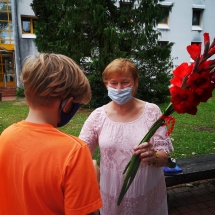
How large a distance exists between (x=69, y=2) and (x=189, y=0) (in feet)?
43.2

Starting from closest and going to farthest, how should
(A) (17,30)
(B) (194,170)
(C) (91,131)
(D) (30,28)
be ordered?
(C) (91,131)
(B) (194,170)
(A) (17,30)
(D) (30,28)

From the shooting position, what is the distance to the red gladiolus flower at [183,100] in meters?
1.04

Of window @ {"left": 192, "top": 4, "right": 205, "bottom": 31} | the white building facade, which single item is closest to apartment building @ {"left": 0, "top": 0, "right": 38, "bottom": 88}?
the white building facade

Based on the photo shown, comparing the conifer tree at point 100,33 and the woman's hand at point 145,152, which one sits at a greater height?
A: the conifer tree at point 100,33

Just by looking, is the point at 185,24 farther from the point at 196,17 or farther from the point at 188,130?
the point at 188,130

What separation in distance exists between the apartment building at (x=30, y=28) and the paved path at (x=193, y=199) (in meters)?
12.8

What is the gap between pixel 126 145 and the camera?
167 centimetres

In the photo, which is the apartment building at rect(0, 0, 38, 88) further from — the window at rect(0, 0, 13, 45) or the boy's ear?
the boy's ear

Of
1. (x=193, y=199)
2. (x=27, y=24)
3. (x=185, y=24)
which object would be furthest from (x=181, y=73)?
(x=185, y=24)

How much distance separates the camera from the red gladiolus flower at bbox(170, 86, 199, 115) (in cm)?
104

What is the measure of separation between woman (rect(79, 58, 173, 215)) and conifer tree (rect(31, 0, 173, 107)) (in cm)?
784

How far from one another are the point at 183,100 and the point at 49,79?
618 millimetres

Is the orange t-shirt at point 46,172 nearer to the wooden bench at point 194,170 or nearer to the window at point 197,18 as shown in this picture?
the wooden bench at point 194,170

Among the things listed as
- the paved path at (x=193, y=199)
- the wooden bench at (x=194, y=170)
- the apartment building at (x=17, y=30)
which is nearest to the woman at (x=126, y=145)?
the wooden bench at (x=194, y=170)
